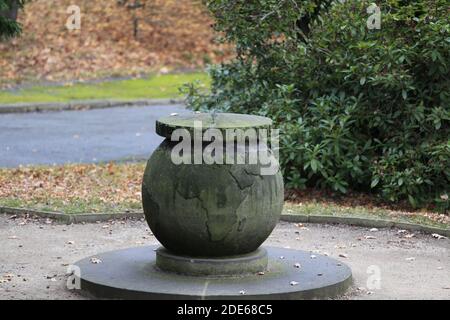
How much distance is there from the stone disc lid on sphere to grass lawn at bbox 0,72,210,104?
11.5 m

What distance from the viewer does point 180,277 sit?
7.79 meters

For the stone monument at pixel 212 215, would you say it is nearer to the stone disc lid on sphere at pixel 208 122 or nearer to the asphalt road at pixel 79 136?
the stone disc lid on sphere at pixel 208 122

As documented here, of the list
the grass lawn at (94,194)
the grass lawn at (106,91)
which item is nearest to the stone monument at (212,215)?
the grass lawn at (94,194)

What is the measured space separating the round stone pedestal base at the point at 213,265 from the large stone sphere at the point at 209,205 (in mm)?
59

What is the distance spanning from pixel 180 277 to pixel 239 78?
5.97 meters

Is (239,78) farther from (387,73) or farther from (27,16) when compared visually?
(27,16)

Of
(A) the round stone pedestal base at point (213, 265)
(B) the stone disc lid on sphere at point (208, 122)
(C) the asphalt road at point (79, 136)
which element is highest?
(B) the stone disc lid on sphere at point (208, 122)

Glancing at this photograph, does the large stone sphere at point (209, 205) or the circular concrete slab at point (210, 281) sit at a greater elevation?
the large stone sphere at point (209, 205)

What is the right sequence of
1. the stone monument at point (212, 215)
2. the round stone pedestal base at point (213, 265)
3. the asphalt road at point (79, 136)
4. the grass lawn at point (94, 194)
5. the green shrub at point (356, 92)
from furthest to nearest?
the asphalt road at point (79, 136) < the green shrub at point (356, 92) < the grass lawn at point (94, 194) < the round stone pedestal base at point (213, 265) < the stone monument at point (212, 215)

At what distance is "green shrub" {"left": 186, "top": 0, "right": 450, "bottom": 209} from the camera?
37.6ft

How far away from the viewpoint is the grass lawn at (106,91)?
67.2ft

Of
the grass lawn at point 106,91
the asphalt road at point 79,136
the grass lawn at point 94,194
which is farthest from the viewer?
the grass lawn at point 106,91

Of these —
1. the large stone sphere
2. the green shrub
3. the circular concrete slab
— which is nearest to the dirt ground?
the circular concrete slab
